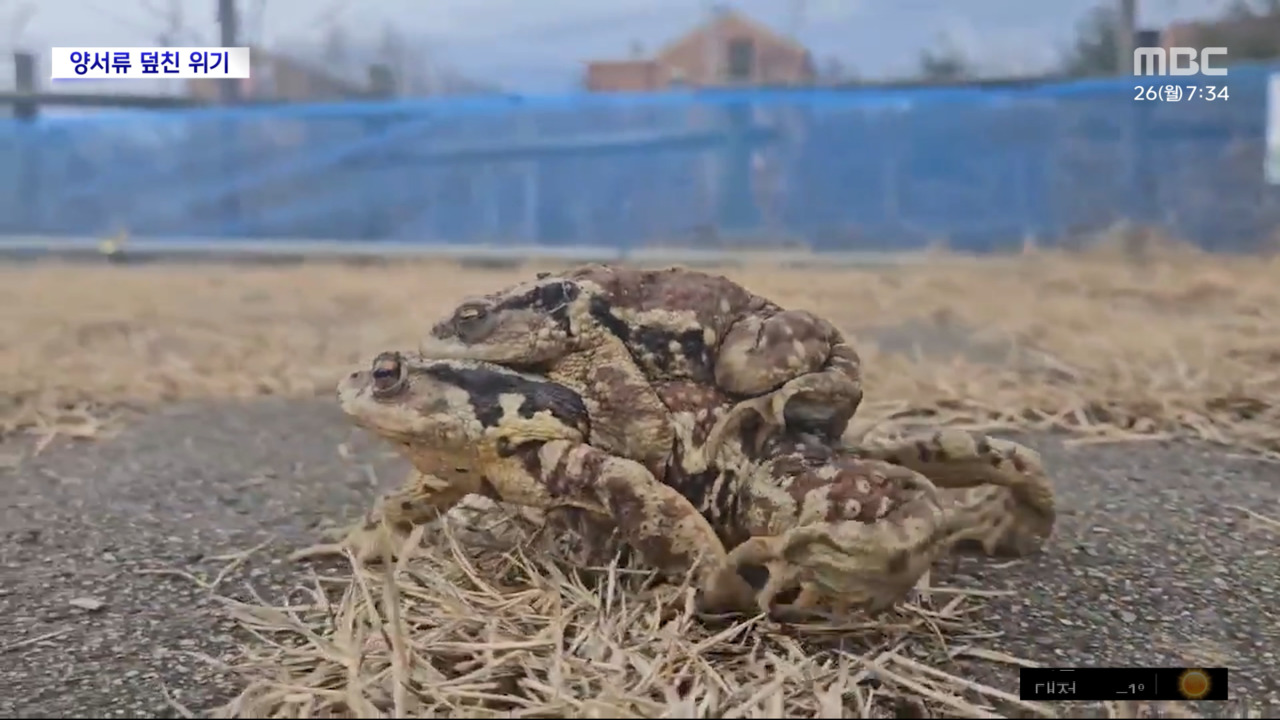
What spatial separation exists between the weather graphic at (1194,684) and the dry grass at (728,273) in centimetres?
6

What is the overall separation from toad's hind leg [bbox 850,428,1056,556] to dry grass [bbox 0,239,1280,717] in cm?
10

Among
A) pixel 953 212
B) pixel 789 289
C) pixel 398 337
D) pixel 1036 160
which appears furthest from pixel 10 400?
pixel 1036 160

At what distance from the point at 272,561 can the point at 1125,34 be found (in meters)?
1.04

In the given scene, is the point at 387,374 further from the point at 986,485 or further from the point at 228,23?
the point at 228,23

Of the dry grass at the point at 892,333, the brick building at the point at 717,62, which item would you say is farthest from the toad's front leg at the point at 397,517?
the brick building at the point at 717,62

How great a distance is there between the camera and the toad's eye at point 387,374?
709 mm

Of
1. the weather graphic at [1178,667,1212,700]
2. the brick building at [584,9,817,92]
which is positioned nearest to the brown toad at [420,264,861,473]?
the weather graphic at [1178,667,1212,700]

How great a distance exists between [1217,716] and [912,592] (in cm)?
19

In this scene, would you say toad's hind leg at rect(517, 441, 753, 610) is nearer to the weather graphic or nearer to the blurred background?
the weather graphic

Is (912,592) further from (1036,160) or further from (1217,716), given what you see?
(1036,160)

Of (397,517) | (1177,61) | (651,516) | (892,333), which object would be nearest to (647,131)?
(892,333)

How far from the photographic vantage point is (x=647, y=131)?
1.54m

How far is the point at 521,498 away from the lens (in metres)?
0.70

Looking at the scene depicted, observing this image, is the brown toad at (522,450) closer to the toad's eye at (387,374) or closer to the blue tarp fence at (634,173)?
the toad's eye at (387,374)
